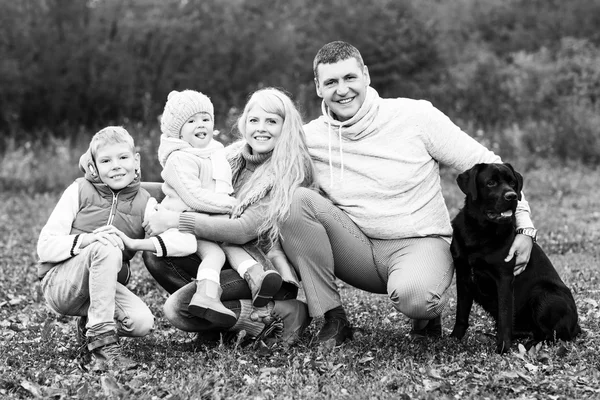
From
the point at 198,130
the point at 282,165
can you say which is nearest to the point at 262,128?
the point at 282,165

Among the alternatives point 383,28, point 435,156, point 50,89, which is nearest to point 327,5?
point 383,28

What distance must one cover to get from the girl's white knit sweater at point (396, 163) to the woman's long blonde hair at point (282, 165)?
0.81 feet

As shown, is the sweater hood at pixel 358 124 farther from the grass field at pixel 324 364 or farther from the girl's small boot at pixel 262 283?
the grass field at pixel 324 364

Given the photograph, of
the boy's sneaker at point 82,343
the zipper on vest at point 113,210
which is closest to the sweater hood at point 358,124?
the zipper on vest at point 113,210

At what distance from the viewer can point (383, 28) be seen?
80.2 feet

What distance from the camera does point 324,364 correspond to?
4.45 metres

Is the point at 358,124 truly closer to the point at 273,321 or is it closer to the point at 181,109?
the point at 181,109

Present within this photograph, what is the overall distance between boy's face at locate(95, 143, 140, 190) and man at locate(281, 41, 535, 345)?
1036 mm

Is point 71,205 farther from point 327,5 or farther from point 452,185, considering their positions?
point 327,5

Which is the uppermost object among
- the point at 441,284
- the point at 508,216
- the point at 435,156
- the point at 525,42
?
the point at 525,42

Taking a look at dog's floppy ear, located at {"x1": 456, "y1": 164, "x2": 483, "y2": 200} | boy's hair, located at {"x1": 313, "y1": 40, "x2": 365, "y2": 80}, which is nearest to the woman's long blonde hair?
boy's hair, located at {"x1": 313, "y1": 40, "x2": 365, "y2": 80}

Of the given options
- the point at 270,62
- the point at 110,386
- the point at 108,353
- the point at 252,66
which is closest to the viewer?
the point at 110,386

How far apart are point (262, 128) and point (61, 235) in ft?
4.66

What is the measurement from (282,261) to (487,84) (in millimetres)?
19858
